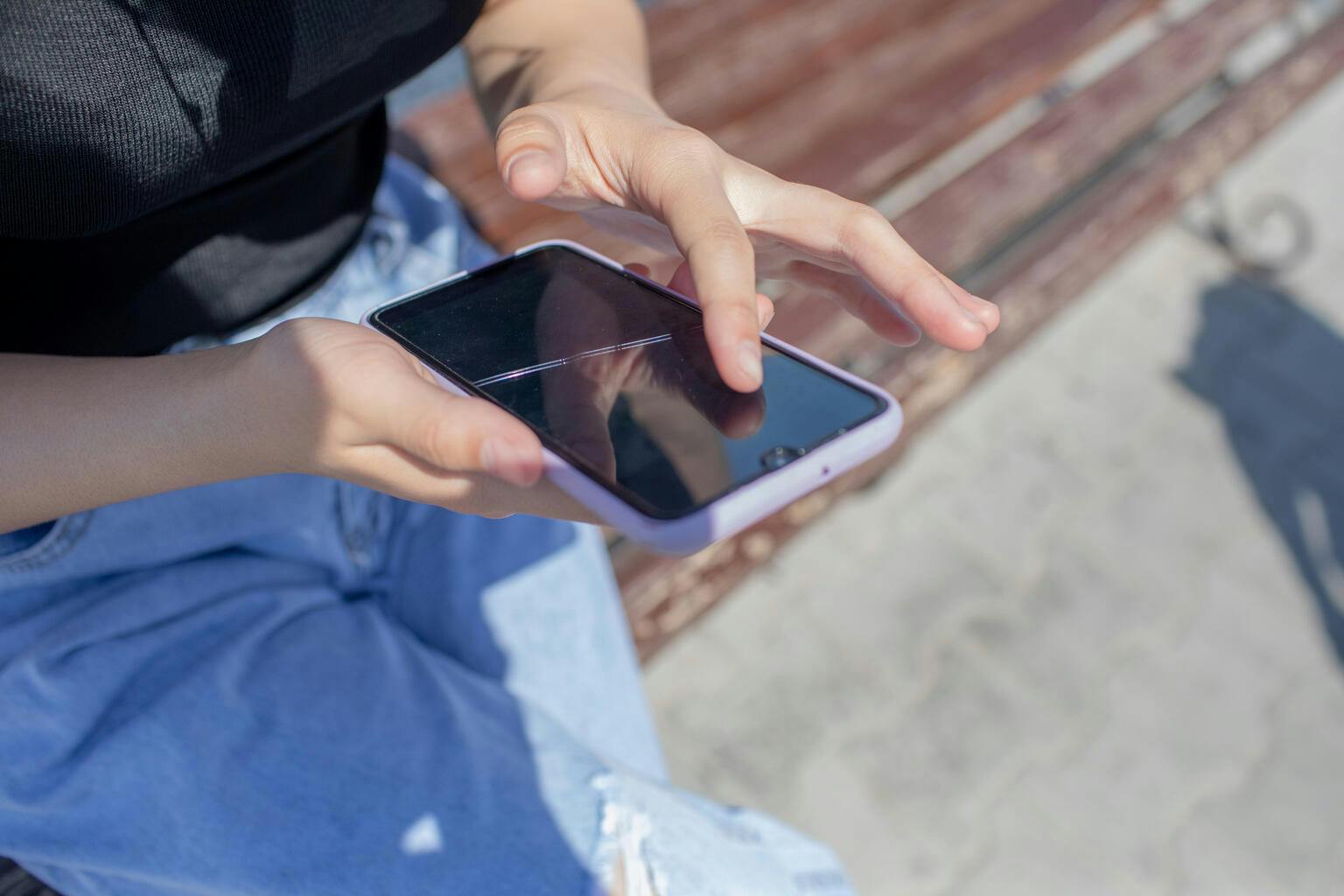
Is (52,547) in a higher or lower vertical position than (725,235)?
lower

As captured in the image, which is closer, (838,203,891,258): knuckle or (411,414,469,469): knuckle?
(411,414,469,469): knuckle

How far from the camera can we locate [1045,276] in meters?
1.91

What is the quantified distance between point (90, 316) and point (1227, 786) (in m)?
2.07

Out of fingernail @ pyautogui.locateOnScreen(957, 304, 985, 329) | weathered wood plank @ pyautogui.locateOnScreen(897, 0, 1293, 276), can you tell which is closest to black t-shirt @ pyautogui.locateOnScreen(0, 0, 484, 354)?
fingernail @ pyautogui.locateOnScreen(957, 304, 985, 329)

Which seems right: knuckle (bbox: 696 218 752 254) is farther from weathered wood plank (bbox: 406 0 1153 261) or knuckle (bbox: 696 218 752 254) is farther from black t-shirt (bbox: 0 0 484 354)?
weathered wood plank (bbox: 406 0 1153 261)

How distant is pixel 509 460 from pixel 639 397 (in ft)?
0.71

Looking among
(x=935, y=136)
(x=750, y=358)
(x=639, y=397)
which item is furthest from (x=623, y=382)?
(x=935, y=136)

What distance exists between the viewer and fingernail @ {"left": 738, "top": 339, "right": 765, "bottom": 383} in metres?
0.73

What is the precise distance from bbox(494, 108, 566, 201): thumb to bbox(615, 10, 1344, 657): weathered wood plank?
0.80 m

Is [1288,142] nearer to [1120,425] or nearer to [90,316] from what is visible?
[1120,425]

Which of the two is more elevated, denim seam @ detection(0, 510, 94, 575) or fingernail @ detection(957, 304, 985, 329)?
fingernail @ detection(957, 304, 985, 329)

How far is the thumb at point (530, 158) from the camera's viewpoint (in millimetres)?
798

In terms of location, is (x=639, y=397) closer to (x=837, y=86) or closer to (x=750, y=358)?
(x=750, y=358)

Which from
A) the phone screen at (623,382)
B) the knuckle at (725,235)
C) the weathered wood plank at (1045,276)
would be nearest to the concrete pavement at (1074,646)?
the weathered wood plank at (1045,276)
